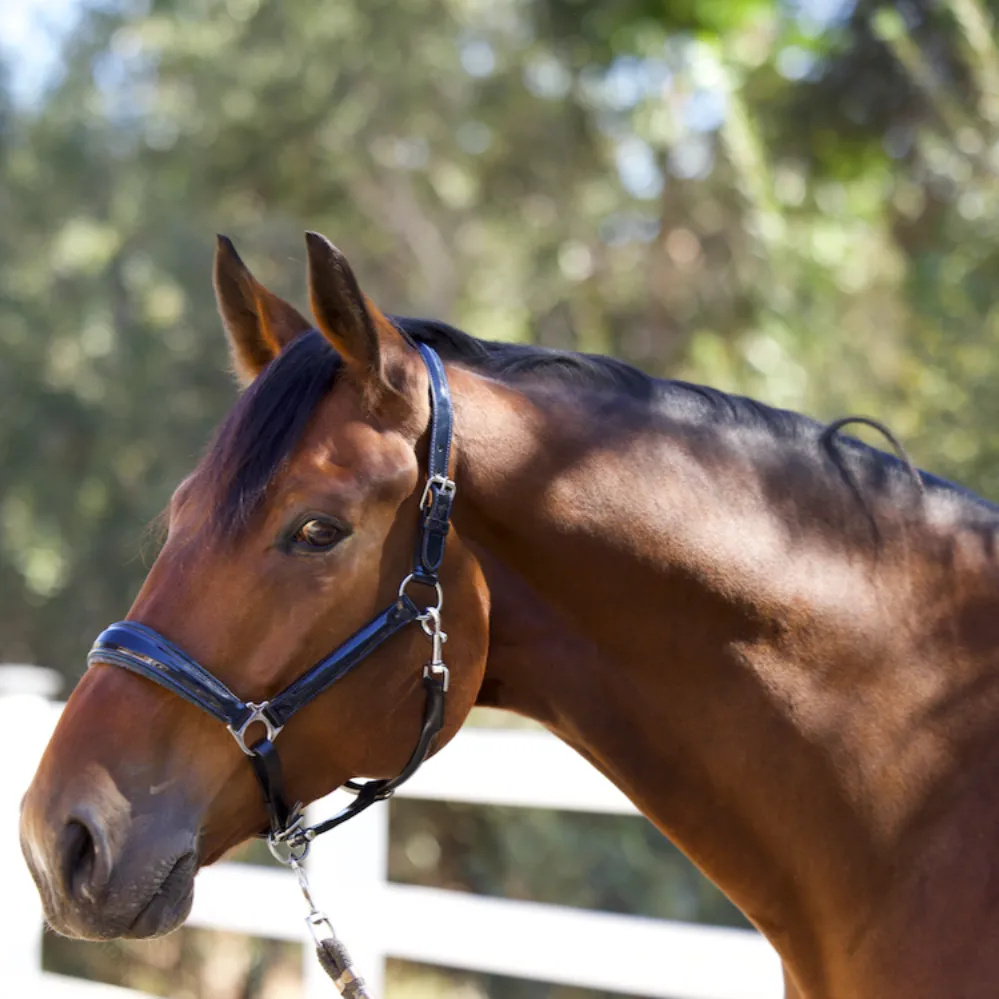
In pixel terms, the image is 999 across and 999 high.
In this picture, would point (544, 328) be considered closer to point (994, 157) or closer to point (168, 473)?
point (168, 473)

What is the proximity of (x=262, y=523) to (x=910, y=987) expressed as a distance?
3.91 feet

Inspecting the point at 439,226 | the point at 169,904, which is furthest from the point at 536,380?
the point at 439,226

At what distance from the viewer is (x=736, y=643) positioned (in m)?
1.89

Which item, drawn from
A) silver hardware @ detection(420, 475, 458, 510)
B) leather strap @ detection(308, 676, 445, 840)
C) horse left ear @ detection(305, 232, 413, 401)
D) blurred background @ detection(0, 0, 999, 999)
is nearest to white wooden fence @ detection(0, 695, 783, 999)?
leather strap @ detection(308, 676, 445, 840)

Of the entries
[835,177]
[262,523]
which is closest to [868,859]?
[262,523]

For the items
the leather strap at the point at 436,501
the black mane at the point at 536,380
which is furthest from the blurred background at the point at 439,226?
the leather strap at the point at 436,501

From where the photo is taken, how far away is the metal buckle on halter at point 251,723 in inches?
69.7

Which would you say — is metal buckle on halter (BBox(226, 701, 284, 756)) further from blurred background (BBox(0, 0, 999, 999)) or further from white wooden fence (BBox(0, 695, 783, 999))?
blurred background (BBox(0, 0, 999, 999))

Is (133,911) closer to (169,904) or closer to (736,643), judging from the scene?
(169,904)

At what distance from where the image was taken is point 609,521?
1.92 metres

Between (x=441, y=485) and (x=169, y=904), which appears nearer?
(x=169, y=904)

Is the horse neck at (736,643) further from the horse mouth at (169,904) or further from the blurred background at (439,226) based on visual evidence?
the blurred background at (439,226)

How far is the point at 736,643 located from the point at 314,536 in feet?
2.25

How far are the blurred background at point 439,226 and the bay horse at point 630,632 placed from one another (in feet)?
16.8
